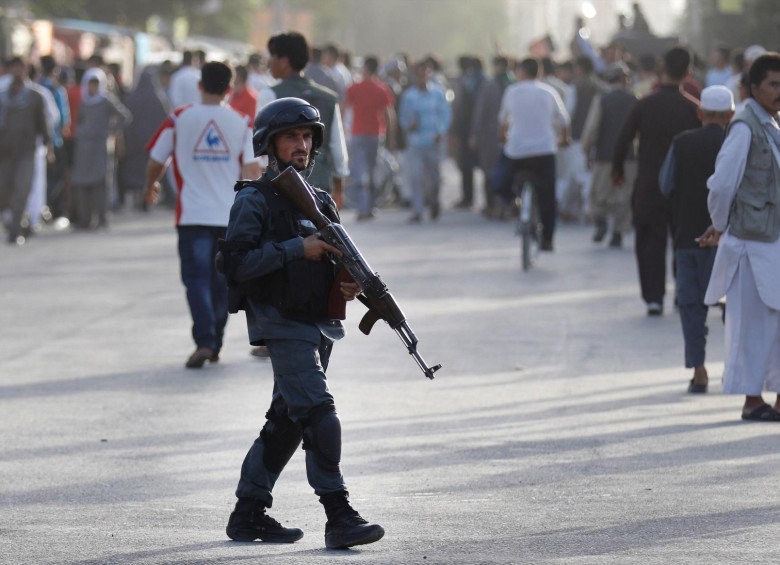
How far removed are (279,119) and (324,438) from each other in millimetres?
1097

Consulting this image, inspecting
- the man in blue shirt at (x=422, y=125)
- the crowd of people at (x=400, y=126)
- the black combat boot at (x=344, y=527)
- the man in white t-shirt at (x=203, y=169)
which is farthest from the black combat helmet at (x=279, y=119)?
the man in blue shirt at (x=422, y=125)

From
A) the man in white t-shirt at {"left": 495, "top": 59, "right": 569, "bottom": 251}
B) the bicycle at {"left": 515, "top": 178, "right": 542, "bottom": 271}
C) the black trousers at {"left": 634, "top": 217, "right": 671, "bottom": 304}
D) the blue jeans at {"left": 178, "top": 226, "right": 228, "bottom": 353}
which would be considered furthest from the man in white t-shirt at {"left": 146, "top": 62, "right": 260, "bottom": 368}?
the man in white t-shirt at {"left": 495, "top": 59, "right": 569, "bottom": 251}

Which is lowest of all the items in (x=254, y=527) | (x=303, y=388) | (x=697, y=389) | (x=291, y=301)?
(x=697, y=389)

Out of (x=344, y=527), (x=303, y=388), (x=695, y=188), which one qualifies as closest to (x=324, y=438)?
(x=303, y=388)

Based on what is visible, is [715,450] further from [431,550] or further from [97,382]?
[97,382]

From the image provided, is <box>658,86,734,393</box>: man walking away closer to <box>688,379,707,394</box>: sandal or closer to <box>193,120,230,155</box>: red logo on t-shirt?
<box>688,379,707,394</box>: sandal

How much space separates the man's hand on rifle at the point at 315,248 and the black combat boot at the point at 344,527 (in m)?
0.82

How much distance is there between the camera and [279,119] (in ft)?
22.0

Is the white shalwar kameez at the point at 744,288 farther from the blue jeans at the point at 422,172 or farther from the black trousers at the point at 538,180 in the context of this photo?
the blue jeans at the point at 422,172

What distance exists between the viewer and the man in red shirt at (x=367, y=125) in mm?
25156

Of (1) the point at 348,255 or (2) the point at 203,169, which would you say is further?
(2) the point at 203,169

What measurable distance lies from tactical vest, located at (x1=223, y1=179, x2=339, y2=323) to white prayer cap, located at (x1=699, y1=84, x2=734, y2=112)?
513cm

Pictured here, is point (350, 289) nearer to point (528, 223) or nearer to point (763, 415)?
point (763, 415)

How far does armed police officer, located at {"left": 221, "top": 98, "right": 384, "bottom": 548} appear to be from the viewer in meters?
6.70
